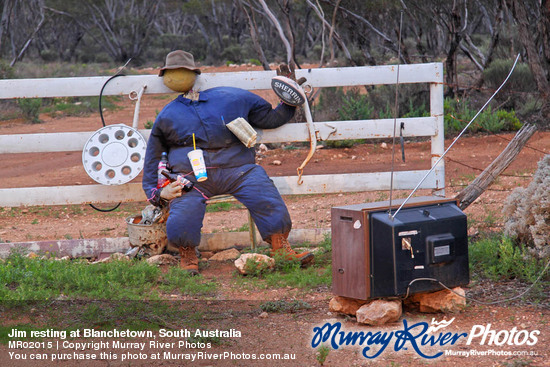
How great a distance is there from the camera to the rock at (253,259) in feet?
16.5

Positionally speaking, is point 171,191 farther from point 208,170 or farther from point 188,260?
point 188,260

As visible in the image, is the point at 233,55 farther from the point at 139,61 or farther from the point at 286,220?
the point at 286,220

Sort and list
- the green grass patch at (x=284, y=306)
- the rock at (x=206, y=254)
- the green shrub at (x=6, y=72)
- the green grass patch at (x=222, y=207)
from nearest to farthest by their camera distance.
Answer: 1. the green grass patch at (x=284, y=306)
2. the rock at (x=206, y=254)
3. the green grass patch at (x=222, y=207)
4. the green shrub at (x=6, y=72)

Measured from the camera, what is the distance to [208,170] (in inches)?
207

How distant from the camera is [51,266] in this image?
4.95 meters

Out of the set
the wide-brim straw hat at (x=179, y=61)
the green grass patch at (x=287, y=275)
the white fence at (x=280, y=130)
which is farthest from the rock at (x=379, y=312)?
the wide-brim straw hat at (x=179, y=61)

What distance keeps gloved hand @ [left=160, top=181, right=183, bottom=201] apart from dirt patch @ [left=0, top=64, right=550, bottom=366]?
65 cm

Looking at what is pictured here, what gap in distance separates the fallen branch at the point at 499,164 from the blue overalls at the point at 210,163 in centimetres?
141

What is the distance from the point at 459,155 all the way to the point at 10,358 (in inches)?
297

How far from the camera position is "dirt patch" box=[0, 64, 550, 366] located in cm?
349

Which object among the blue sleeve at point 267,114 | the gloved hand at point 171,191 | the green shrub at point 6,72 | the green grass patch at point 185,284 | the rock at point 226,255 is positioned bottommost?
the green grass patch at point 185,284

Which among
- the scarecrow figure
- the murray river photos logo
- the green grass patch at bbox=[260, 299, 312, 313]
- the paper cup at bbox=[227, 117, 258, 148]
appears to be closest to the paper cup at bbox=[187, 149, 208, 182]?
the scarecrow figure

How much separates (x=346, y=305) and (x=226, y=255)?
6.14 feet

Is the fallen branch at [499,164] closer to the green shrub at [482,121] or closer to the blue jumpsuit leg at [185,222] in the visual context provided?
the blue jumpsuit leg at [185,222]
